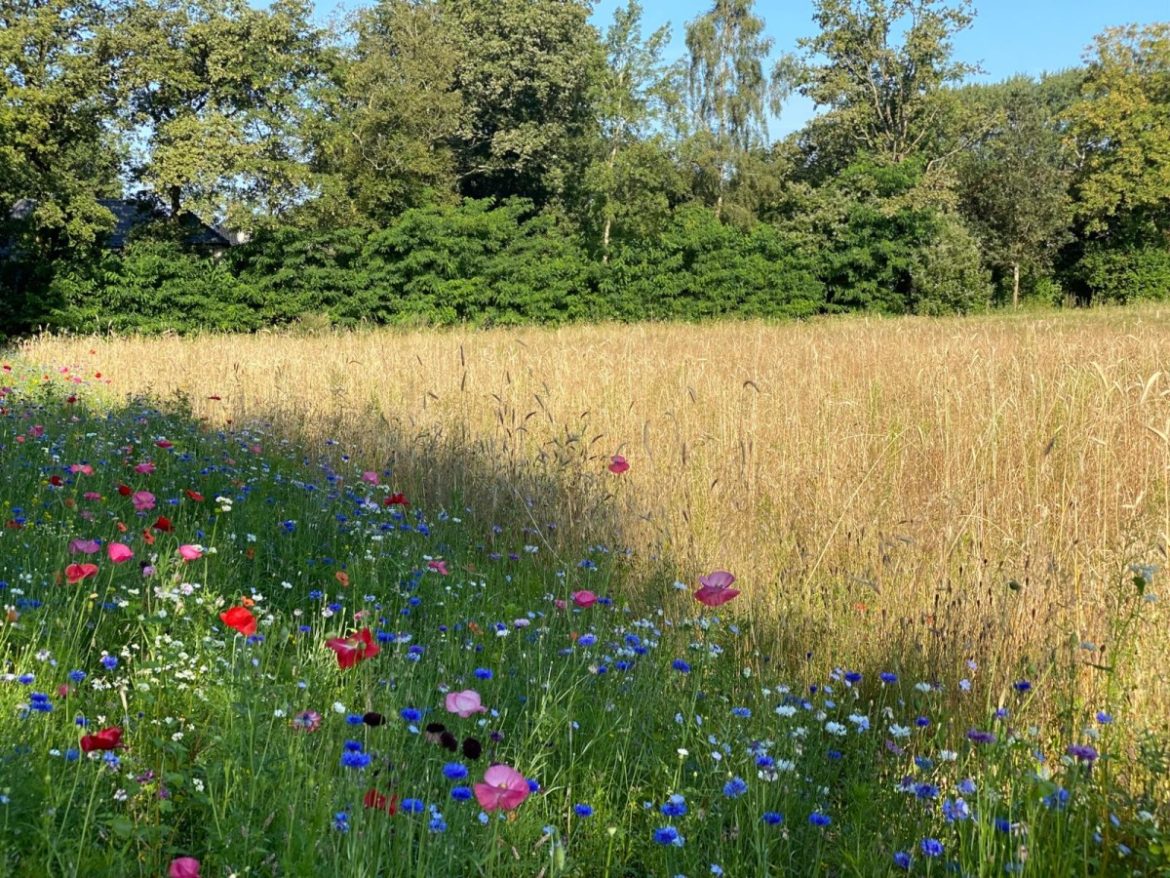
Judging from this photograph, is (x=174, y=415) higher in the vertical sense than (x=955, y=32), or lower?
lower

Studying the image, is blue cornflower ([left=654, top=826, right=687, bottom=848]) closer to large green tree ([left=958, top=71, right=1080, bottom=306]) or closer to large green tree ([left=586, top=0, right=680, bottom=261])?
large green tree ([left=586, top=0, right=680, bottom=261])

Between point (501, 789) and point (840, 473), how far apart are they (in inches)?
141

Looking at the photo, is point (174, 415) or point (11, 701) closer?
point (11, 701)

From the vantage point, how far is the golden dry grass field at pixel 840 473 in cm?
289

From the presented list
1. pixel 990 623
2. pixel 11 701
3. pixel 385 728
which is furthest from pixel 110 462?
pixel 990 623

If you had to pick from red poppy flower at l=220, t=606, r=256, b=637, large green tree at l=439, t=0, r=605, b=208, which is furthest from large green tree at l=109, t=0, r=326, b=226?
red poppy flower at l=220, t=606, r=256, b=637

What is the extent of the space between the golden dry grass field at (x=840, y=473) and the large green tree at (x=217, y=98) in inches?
677

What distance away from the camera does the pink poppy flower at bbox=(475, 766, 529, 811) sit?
1.30m

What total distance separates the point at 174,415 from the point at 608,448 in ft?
9.00

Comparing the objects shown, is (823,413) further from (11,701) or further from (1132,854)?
(11,701)

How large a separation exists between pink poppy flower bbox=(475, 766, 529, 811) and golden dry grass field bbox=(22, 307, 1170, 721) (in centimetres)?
140

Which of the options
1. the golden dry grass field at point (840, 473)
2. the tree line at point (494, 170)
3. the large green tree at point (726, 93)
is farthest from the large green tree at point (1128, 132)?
the golden dry grass field at point (840, 473)

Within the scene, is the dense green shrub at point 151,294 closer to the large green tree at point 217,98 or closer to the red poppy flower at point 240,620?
the large green tree at point 217,98

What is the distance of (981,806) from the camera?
1.74m
